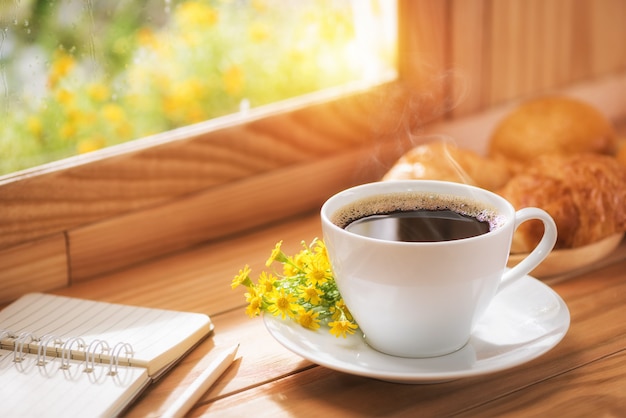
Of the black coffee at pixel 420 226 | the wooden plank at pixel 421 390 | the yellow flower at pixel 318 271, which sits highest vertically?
the black coffee at pixel 420 226

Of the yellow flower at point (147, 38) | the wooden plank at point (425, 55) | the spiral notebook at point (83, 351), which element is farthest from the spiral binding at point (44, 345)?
the wooden plank at point (425, 55)

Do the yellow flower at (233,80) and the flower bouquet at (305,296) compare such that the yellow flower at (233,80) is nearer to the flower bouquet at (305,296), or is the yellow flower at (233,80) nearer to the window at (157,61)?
the window at (157,61)

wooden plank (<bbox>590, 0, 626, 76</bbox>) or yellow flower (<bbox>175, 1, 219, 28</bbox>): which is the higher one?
yellow flower (<bbox>175, 1, 219, 28</bbox>)

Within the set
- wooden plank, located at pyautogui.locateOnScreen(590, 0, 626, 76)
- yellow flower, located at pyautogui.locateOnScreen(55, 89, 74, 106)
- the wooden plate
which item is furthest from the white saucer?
wooden plank, located at pyautogui.locateOnScreen(590, 0, 626, 76)

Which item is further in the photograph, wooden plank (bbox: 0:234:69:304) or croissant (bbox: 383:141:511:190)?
croissant (bbox: 383:141:511:190)

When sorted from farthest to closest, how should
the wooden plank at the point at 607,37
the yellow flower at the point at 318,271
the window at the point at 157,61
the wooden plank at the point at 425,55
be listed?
the wooden plank at the point at 607,37
the wooden plank at the point at 425,55
the window at the point at 157,61
the yellow flower at the point at 318,271

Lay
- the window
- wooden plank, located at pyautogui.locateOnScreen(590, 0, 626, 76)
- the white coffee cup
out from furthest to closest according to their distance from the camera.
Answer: wooden plank, located at pyautogui.locateOnScreen(590, 0, 626, 76) < the window < the white coffee cup

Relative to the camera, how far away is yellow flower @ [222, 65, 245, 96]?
1.02 meters

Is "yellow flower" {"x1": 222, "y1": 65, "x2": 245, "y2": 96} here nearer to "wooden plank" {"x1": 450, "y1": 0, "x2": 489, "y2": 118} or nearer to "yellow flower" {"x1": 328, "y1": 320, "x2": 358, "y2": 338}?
"wooden plank" {"x1": 450, "y1": 0, "x2": 489, "y2": 118}

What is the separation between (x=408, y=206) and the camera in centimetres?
73

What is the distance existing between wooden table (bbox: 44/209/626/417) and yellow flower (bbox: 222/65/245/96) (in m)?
0.27

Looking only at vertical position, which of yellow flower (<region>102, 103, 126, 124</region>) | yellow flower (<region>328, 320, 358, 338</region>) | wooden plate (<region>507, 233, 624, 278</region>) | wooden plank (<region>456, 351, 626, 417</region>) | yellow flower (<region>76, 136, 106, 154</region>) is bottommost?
wooden plank (<region>456, 351, 626, 417</region>)

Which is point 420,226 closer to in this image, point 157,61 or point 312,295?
point 312,295

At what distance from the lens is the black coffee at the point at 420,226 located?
687mm
